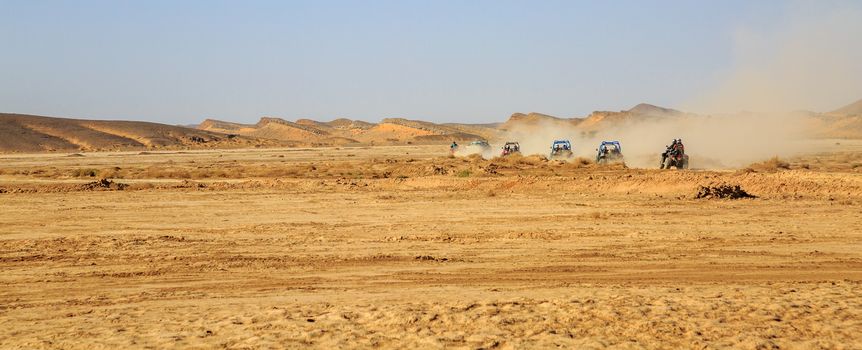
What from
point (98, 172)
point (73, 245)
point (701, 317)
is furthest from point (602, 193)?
point (98, 172)

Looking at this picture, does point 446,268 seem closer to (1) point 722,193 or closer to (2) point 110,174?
(1) point 722,193

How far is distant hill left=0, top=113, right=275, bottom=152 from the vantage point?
110875 mm

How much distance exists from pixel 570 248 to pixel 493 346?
7421mm

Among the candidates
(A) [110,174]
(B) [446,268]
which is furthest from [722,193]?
(A) [110,174]

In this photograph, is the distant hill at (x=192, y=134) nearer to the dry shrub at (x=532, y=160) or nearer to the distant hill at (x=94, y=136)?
the distant hill at (x=94, y=136)

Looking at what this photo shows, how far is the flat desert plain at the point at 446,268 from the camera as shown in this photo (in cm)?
952

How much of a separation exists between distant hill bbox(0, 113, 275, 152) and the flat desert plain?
291ft

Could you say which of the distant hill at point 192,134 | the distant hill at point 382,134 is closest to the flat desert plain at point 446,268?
the distant hill at point 192,134

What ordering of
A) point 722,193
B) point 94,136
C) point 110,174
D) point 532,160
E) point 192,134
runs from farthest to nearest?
point 192,134 < point 94,136 < point 532,160 < point 110,174 < point 722,193

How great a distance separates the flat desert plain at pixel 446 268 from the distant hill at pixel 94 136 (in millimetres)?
88654

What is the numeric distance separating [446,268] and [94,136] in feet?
379

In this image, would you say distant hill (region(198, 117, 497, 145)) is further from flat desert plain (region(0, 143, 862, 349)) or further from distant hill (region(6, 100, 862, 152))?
flat desert plain (region(0, 143, 862, 349))

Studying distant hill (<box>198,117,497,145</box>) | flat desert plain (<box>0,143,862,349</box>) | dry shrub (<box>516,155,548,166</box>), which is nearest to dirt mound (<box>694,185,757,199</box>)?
flat desert plain (<box>0,143,862,349</box>)

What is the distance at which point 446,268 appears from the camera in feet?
45.8
